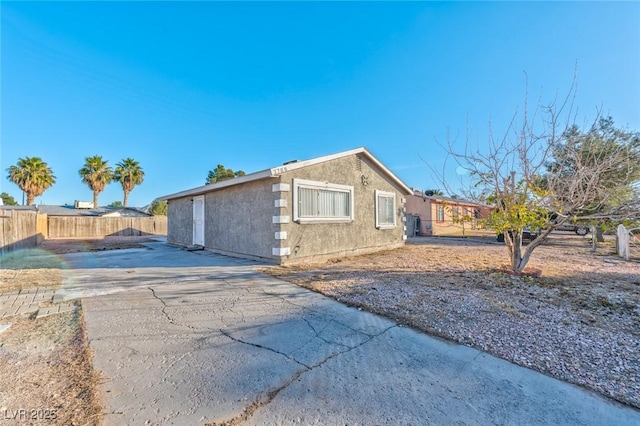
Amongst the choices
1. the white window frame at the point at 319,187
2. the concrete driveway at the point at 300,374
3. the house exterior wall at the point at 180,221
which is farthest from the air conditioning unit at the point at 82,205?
the concrete driveway at the point at 300,374

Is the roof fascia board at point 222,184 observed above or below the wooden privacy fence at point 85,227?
above

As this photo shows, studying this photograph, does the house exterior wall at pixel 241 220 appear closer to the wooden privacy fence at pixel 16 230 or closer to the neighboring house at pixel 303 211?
the neighboring house at pixel 303 211

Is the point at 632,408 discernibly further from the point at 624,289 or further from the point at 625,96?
the point at 625,96

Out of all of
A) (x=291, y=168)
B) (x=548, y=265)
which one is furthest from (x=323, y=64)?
(x=548, y=265)

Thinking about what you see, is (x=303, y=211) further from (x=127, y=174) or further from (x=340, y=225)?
(x=127, y=174)

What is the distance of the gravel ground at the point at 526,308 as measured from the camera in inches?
103

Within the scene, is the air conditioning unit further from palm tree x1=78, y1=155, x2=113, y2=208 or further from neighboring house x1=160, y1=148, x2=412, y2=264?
neighboring house x1=160, y1=148, x2=412, y2=264

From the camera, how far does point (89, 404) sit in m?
1.96

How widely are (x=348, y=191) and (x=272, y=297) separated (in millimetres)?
5773

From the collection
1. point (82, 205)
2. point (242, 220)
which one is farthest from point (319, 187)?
point (82, 205)

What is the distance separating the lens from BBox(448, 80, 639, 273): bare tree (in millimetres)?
5219

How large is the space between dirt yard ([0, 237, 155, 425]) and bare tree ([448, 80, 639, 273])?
695 cm

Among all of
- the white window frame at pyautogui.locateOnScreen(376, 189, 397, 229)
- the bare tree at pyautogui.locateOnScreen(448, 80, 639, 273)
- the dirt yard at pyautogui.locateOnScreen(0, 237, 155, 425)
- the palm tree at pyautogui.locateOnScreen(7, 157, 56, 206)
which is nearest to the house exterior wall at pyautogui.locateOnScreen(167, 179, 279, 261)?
the dirt yard at pyautogui.locateOnScreen(0, 237, 155, 425)

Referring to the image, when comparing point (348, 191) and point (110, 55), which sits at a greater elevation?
point (110, 55)
